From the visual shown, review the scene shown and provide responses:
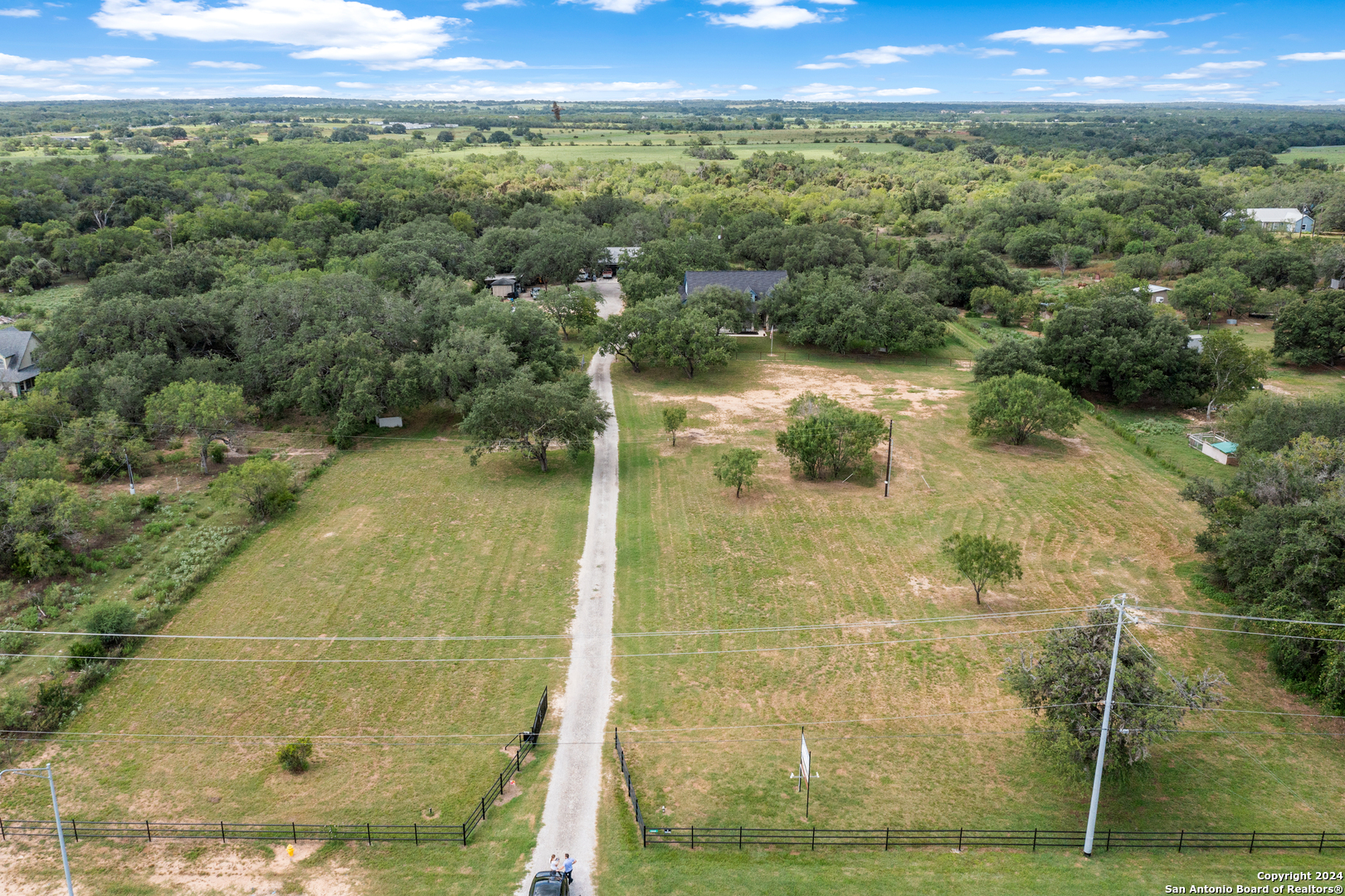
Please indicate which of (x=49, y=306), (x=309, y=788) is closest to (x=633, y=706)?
(x=309, y=788)

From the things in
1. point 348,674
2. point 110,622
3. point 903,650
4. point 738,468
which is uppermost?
point 738,468

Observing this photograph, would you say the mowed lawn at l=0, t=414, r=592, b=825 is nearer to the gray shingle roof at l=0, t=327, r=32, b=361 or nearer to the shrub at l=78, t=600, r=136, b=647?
the shrub at l=78, t=600, r=136, b=647

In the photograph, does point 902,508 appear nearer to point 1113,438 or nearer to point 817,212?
point 1113,438

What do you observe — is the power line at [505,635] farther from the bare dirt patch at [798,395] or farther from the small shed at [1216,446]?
the small shed at [1216,446]

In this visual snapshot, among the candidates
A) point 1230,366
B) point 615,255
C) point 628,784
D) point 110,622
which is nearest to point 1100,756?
point 628,784

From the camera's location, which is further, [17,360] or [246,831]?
[17,360]

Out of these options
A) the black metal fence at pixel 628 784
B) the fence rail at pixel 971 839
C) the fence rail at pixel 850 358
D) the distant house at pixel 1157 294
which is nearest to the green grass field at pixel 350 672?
the black metal fence at pixel 628 784

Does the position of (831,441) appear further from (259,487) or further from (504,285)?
(504,285)

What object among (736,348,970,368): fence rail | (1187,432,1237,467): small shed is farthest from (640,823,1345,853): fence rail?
(736,348,970,368): fence rail
